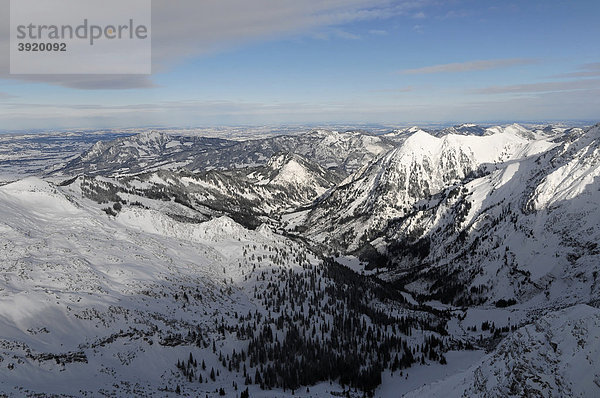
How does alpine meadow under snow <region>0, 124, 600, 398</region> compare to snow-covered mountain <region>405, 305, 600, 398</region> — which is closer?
snow-covered mountain <region>405, 305, 600, 398</region>

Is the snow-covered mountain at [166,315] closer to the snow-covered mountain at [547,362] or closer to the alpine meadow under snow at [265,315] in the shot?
the alpine meadow under snow at [265,315]

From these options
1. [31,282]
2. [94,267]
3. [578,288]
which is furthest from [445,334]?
[31,282]

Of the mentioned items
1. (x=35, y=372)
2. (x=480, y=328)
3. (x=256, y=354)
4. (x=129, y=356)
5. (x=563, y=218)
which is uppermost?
(x=563, y=218)

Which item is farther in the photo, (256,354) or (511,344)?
(256,354)

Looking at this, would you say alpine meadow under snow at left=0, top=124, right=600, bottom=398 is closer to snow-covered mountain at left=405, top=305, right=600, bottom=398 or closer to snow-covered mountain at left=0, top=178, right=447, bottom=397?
snow-covered mountain at left=405, top=305, right=600, bottom=398

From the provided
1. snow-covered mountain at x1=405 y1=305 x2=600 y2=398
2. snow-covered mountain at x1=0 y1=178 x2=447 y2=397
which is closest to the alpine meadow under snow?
snow-covered mountain at x1=405 y1=305 x2=600 y2=398

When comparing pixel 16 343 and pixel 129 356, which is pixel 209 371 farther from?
pixel 16 343

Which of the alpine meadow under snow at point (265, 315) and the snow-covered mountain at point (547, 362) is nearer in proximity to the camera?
the snow-covered mountain at point (547, 362)

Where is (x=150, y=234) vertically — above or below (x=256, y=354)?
above

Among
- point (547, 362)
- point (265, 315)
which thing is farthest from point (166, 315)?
point (547, 362)

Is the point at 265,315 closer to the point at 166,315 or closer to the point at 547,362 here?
the point at 166,315

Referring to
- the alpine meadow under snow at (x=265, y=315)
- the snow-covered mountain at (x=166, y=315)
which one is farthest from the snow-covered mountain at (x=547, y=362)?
the snow-covered mountain at (x=166, y=315)
